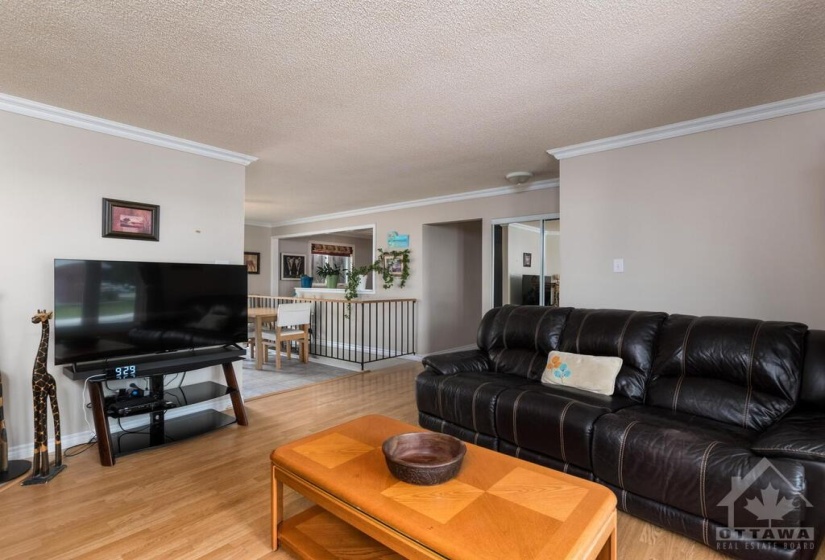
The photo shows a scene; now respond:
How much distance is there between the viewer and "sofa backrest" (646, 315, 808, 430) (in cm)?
211

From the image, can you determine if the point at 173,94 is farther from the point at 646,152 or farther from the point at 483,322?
the point at 646,152

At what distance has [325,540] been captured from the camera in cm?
→ 177

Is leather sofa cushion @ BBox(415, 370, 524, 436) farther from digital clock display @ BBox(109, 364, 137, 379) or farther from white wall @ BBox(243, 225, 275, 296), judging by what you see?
white wall @ BBox(243, 225, 275, 296)

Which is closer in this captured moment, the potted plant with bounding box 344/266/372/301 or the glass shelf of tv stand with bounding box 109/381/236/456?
the glass shelf of tv stand with bounding box 109/381/236/456

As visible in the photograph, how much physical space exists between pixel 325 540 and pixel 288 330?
449 centimetres

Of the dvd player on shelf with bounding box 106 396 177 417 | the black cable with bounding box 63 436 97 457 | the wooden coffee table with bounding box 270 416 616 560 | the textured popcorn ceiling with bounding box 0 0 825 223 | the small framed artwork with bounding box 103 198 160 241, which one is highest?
the textured popcorn ceiling with bounding box 0 0 825 223

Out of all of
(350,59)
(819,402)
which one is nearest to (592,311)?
(819,402)

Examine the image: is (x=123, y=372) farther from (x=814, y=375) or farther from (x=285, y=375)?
(x=814, y=375)

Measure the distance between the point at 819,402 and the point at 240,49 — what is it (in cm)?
334

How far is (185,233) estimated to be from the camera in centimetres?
350

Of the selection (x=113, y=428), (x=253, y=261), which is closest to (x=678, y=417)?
(x=113, y=428)

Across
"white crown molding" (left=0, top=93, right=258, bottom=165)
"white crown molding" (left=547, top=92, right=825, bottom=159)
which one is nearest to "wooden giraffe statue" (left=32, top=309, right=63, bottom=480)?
"white crown molding" (left=0, top=93, right=258, bottom=165)

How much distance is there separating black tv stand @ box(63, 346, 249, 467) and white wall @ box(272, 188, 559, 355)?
126 inches

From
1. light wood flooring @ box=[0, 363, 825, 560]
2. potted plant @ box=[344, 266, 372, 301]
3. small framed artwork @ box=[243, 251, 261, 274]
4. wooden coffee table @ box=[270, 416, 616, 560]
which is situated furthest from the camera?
small framed artwork @ box=[243, 251, 261, 274]
